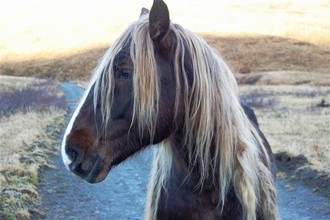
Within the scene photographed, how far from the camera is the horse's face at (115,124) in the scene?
245cm

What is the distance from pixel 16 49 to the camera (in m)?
73.1

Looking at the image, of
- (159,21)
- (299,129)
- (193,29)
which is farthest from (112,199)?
(193,29)

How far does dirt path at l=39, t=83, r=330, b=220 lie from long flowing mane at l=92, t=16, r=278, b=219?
315 centimetres

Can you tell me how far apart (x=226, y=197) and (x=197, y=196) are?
168 mm

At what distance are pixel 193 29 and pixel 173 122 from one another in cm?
6319

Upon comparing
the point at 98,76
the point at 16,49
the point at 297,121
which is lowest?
the point at 16,49

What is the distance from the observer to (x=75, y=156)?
8.05 ft

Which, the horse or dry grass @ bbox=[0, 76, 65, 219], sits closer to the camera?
the horse

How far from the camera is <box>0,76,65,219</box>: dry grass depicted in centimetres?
598

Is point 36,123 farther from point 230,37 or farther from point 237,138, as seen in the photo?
point 230,37

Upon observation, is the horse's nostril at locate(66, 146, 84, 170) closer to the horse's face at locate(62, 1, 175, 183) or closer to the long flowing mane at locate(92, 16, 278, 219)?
the horse's face at locate(62, 1, 175, 183)

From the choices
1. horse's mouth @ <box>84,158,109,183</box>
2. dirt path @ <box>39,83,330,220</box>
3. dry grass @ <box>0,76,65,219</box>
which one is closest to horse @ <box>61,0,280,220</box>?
horse's mouth @ <box>84,158,109,183</box>

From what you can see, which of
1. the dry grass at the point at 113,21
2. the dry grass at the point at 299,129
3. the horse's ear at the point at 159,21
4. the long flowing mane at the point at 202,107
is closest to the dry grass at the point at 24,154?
the long flowing mane at the point at 202,107

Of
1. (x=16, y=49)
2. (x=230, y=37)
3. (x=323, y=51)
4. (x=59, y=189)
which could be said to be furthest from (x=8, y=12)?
(x=59, y=189)
